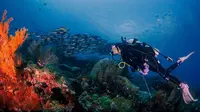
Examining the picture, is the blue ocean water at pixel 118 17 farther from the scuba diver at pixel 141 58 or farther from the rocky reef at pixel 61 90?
the scuba diver at pixel 141 58

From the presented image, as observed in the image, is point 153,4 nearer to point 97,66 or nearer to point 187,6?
point 187,6

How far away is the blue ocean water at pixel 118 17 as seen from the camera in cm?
4612

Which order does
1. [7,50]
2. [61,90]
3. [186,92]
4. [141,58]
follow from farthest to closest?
[7,50], [141,58], [61,90], [186,92]

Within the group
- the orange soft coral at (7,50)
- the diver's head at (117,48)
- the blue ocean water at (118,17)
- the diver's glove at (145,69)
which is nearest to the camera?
the diver's glove at (145,69)

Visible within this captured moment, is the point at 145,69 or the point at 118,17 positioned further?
the point at 118,17

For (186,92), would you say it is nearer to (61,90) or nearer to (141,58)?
(141,58)

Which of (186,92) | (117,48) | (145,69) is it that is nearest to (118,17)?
(117,48)

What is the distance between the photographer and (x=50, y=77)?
588cm

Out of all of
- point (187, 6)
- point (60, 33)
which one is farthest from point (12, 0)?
point (60, 33)

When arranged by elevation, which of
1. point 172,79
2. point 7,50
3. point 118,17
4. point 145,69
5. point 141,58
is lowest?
point 172,79

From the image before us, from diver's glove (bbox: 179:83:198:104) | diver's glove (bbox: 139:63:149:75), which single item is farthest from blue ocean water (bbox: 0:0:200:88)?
diver's glove (bbox: 179:83:198:104)

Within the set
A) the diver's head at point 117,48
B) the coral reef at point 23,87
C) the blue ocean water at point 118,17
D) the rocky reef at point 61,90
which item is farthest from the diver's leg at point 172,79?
the blue ocean water at point 118,17

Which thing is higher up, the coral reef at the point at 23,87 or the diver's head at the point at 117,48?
the diver's head at the point at 117,48

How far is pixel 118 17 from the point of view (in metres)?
50.6
